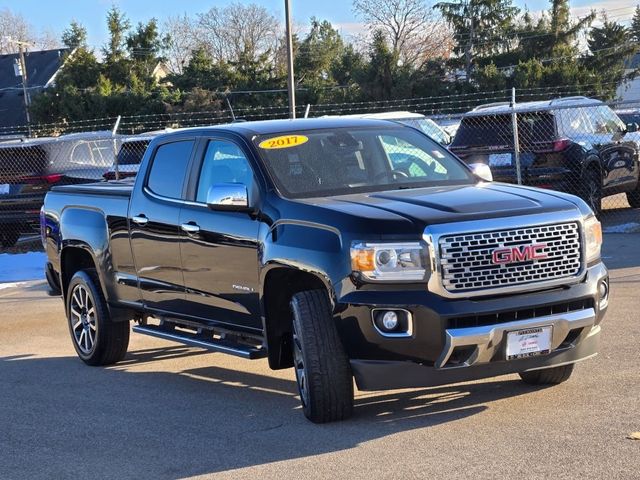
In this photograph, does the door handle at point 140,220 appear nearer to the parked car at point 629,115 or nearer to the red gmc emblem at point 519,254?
the red gmc emblem at point 519,254

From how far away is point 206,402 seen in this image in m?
7.30

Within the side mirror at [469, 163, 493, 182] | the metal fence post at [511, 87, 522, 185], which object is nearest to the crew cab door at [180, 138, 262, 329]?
the side mirror at [469, 163, 493, 182]

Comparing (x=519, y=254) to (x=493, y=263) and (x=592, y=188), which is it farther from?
(x=592, y=188)

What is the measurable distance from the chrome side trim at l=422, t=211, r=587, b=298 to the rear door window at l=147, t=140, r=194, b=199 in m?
2.59

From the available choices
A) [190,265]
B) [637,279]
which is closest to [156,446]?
[190,265]

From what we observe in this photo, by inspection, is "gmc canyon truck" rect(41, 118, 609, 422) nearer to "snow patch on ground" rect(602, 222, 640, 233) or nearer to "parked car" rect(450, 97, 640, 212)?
"parked car" rect(450, 97, 640, 212)

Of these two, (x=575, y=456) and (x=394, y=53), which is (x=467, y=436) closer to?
(x=575, y=456)

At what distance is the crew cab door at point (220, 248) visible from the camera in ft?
22.6

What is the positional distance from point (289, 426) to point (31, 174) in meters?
12.2

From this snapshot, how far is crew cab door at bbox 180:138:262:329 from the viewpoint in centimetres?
688

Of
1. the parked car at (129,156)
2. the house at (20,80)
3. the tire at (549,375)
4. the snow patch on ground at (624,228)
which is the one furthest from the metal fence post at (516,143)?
the house at (20,80)

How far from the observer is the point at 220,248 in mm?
7137

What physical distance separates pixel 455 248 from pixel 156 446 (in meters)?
2.10

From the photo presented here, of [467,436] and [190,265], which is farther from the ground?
[190,265]
